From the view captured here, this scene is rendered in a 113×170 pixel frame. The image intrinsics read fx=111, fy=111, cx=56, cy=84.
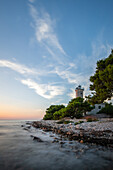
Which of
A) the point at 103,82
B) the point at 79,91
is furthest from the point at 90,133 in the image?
the point at 79,91

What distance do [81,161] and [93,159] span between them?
0.50 metres

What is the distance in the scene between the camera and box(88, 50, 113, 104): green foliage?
16016 mm

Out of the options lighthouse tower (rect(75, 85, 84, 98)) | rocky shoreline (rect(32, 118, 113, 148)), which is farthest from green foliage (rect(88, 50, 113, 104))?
lighthouse tower (rect(75, 85, 84, 98))

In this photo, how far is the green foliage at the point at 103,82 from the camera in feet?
52.5

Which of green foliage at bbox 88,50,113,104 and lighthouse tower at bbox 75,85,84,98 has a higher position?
lighthouse tower at bbox 75,85,84,98

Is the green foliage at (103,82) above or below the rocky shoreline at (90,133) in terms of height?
above


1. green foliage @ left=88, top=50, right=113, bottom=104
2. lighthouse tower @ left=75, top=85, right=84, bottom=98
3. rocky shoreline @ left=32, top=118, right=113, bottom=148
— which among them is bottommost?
rocky shoreline @ left=32, top=118, right=113, bottom=148

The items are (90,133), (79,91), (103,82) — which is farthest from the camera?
(79,91)

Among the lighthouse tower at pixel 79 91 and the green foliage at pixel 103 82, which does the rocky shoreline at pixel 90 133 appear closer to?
the green foliage at pixel 103 82

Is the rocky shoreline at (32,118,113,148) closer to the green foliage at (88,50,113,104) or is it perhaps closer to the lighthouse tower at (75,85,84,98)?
the green foliage at (88,50,113,104)

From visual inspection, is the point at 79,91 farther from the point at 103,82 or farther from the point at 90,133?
the point at 90,133

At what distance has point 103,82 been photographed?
17.9 m

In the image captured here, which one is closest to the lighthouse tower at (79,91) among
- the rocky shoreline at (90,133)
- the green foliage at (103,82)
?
the green foliage at (103,82)

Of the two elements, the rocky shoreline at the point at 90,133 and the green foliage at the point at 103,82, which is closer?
the rocky shoreline at the point at 90,133
